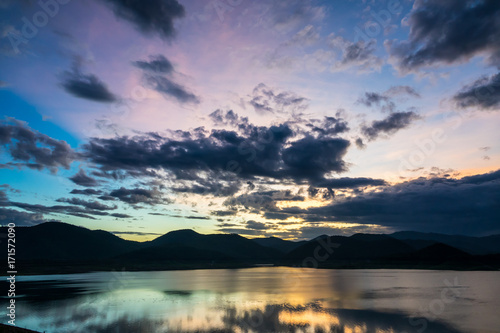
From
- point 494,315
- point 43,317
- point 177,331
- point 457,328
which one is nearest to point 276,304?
point 177,331

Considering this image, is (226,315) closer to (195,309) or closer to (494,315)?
(195,309)

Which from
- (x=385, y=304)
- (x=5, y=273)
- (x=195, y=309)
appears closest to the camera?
(x=195, y=309)

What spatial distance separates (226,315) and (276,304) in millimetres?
13586

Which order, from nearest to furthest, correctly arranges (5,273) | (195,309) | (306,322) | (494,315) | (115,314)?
(306,322), (494,315), (115,314), (195,309), (5,273)

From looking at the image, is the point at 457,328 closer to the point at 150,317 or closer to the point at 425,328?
the point at 425,328

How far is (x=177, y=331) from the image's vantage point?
3625cm

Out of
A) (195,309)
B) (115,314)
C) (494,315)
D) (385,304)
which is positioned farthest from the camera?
(385,304)

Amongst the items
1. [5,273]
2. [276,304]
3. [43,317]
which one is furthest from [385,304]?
[5,273]

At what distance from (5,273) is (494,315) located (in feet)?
611

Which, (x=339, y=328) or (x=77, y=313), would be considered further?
(x=77, y=313)

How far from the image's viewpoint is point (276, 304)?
56750 millimetres

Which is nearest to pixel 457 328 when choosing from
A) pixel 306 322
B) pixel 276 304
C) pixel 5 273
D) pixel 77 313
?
pixel 306 322

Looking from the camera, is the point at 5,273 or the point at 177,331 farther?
the point at 5,273

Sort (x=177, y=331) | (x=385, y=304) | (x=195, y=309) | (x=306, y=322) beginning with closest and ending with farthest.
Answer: (x=177, y=331), (x=306, y=322), (x=195, y=309), (x=385, y=304)
